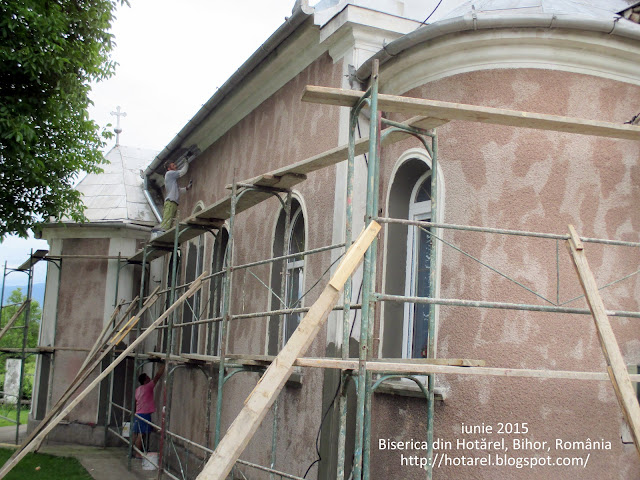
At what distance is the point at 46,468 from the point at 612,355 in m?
10.7

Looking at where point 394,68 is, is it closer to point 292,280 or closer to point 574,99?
point 574,99

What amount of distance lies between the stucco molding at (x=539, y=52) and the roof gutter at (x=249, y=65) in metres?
2.09

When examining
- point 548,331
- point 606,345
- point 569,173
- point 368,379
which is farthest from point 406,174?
point 606,345

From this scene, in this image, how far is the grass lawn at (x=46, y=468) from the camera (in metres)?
11.7

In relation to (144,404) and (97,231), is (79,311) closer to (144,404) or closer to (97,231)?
(97,231)

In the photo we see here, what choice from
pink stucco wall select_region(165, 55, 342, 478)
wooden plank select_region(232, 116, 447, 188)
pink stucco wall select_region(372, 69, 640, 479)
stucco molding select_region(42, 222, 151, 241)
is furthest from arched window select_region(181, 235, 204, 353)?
pink stucco wall select_region(372, 69, 640, 479)

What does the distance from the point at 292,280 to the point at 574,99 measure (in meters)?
4.62

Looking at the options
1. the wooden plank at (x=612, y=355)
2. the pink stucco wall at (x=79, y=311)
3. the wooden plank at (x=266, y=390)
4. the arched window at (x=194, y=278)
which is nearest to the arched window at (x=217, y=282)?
the arched window at (x=194, y=278)

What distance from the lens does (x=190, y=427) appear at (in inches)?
492

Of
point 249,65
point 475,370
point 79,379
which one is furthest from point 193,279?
point 475,370

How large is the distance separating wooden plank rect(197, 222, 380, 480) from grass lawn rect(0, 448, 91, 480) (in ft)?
29.2

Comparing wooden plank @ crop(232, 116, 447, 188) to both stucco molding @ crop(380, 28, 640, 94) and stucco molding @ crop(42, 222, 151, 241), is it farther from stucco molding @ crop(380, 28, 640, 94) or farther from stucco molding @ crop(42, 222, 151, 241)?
stucco molding @ crop(42, 222, 151, 241)

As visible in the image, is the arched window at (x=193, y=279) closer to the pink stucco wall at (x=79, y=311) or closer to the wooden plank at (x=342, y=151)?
the pink stucco wall at (x=79, y=311)

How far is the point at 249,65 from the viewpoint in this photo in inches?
400
